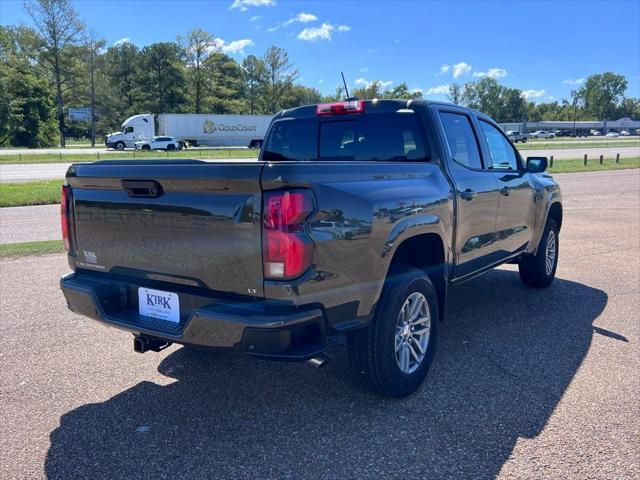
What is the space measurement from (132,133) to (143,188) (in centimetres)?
5191

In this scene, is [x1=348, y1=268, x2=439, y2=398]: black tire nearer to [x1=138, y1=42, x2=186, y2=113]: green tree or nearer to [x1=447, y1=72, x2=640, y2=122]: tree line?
[x1=138, y1=42, x2=186, y2=113]: green tree

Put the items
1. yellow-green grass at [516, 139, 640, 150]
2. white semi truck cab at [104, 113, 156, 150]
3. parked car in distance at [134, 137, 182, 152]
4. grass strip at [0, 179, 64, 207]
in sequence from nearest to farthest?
grass strip at [0, 179, 64, 207] < parked car in distance at [134, 137, 182, 152] < white semi truck cab at [104, 113, 156, 150] < yellow-green grass at [516, 139, 640, 150]

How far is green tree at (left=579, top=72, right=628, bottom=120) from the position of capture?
167 m

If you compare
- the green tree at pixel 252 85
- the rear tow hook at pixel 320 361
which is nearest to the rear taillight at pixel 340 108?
the rear tow hook at pixel 320 361

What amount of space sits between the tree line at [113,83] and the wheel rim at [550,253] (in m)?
60.4

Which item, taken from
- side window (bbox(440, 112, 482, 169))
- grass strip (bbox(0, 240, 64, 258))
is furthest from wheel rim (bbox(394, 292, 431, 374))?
grass strip (bbox(0, 240, 64, 258))

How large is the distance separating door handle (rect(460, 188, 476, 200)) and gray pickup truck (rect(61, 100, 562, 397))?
0.02 meters

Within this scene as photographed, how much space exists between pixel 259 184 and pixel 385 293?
1.15m

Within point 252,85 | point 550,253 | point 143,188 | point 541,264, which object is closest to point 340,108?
point 143,188

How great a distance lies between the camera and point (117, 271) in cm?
340

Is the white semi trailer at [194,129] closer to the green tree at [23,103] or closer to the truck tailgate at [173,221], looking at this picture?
the green tree at [23,103]

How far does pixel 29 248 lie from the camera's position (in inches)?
328

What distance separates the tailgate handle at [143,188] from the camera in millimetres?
3066

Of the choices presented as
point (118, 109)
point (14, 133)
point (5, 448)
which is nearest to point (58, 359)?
point (5, 448)
